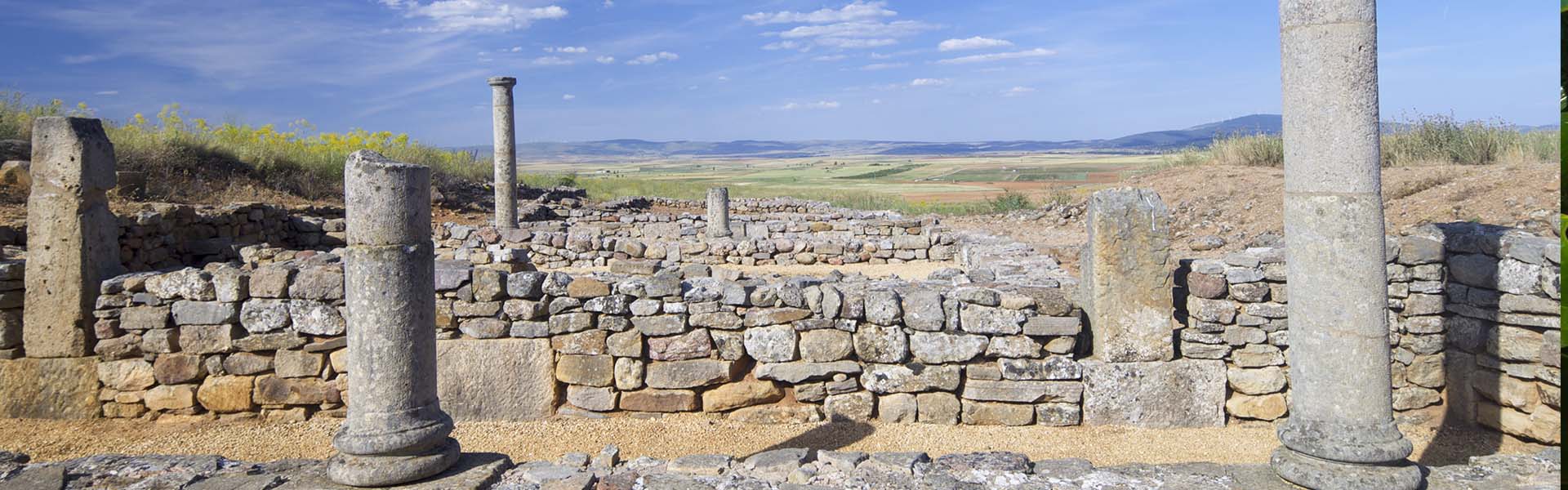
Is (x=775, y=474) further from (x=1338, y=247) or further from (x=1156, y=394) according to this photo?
(x=1156, y=394)

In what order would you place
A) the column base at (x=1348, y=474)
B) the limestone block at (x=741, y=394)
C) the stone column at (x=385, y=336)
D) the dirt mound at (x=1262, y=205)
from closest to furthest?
1. the column base at (x=1348, y=474)
2. the stone column at (x=385, y=336)
3. the limestone block at (x=741, y=394)
4. the dirt mound at (x=1262, y=205)

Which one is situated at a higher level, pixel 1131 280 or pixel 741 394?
pixel 1131 280

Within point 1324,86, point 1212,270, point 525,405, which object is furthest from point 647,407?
point 1324,86

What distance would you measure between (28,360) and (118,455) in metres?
2.79

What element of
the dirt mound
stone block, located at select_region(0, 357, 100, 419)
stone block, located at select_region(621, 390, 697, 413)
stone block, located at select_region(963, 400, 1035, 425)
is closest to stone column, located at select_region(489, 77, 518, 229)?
the dirt mound

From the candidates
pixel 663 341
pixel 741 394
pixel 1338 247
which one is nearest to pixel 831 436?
pixel 741 394

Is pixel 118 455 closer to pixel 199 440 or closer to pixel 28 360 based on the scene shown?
pixel 199 440

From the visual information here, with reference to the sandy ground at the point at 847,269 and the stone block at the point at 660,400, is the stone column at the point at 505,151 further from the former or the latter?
the stone block at the point at 660,400

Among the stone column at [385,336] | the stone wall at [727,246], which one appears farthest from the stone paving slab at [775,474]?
the stone wall at [727,246]

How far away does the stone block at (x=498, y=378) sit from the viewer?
23.3ft

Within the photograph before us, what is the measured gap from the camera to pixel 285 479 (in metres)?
5.16

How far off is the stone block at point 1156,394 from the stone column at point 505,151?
13.4 meters

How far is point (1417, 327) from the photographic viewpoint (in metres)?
6.81

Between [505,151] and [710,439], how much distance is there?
506 inches
